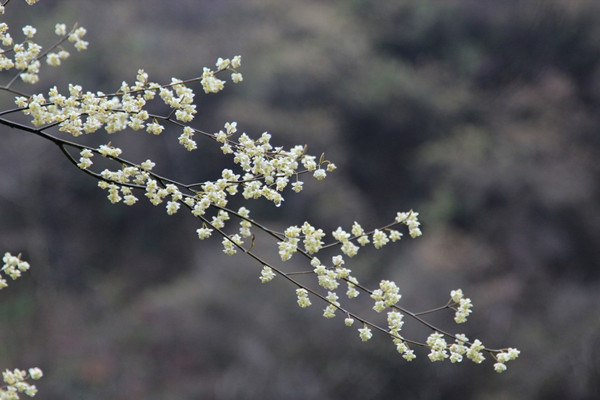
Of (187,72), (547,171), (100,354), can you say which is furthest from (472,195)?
(100,354)

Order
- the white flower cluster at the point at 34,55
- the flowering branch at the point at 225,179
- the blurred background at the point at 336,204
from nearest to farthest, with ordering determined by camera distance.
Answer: the white flower cluster at the point at 34,55 → the flowering branch at the point at 225,179 → the blurred background at the point at 336,204

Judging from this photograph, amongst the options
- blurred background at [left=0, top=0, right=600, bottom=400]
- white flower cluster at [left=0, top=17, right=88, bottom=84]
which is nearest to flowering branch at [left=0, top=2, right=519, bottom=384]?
white flower cluster at [left=0, top=17, right=88, bottom=84]

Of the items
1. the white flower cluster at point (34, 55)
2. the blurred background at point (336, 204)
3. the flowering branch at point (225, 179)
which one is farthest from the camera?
the blurred background at point (336, 204)

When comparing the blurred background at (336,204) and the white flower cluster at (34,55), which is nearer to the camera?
the white flower cluster at (34,55)

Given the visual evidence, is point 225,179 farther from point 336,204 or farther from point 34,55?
point 336,204

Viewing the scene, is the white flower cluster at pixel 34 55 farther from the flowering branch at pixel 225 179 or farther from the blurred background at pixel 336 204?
the blurred background at pixel 336 204

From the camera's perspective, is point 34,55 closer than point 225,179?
Yes

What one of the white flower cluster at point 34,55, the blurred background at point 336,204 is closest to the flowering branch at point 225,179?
the white flower cluster at point 34,55

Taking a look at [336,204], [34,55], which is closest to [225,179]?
[34,55]

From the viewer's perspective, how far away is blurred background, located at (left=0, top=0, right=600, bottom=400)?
39.2 feet

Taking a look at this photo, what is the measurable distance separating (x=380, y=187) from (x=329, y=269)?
1552 cm

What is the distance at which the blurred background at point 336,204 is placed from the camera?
1196 cm

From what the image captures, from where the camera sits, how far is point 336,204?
15914 millimetres

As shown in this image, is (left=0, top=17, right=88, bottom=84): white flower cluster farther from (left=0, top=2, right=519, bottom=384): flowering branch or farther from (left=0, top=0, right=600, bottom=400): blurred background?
(left=0, top=0, right=600, bottom=400): blurred background
